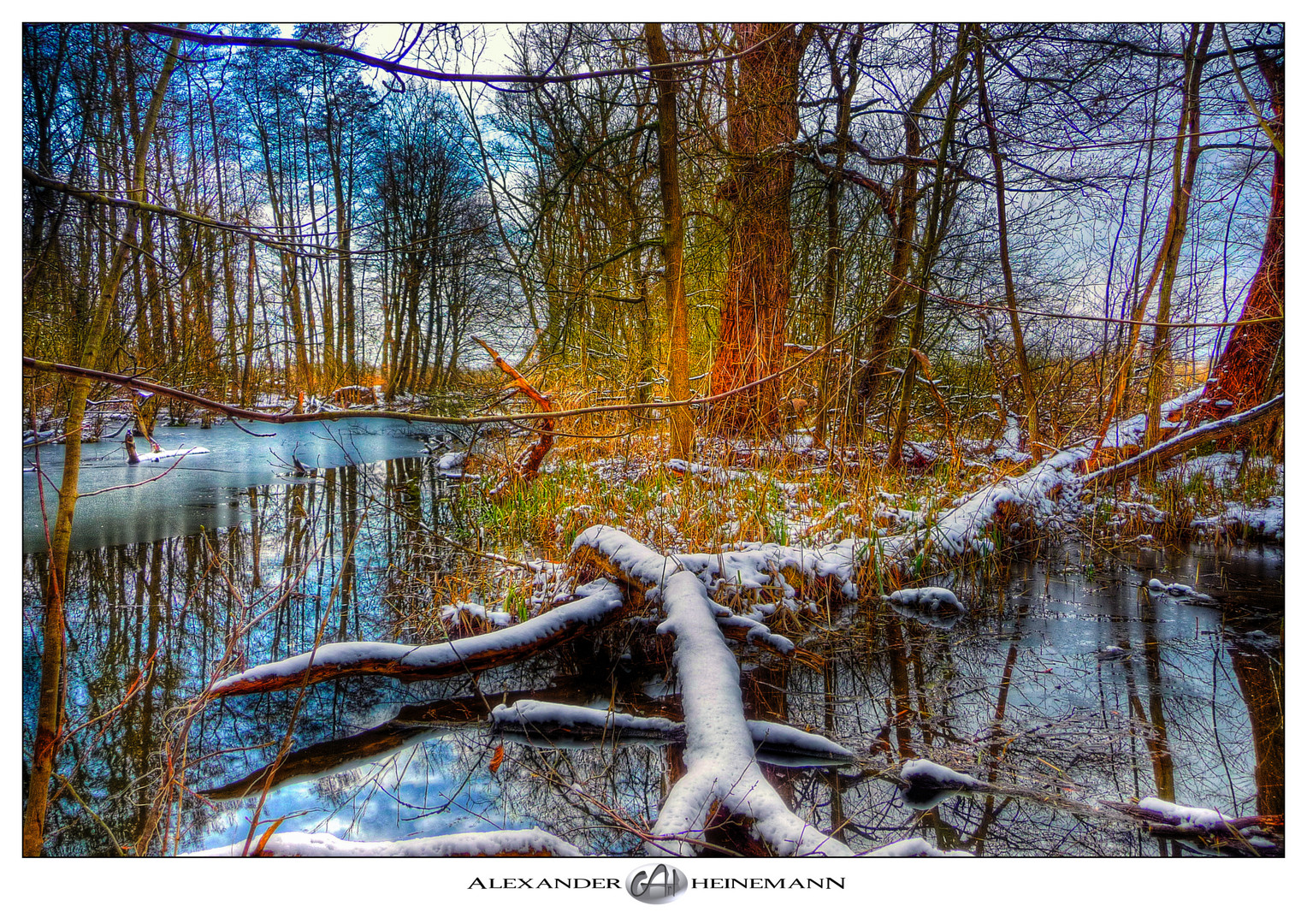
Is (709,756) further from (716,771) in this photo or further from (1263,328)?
(1263,328)

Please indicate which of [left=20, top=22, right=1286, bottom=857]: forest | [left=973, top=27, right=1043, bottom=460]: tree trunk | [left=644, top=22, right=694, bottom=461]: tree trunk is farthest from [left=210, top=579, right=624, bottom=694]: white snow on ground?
[left=973, top=27, right=1043, bottom=460]: tree trunk

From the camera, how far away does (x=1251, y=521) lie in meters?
1.89

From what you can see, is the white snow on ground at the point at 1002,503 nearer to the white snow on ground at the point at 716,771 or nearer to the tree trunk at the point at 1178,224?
the tree trunk at the point at 1178,224

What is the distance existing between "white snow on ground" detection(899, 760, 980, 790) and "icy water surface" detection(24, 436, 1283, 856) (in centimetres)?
3

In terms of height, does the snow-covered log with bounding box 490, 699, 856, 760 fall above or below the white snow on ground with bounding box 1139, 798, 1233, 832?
above

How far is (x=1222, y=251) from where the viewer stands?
175 centimetres

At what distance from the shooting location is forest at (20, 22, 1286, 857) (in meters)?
1.29

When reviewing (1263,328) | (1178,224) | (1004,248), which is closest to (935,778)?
(1263,328)
